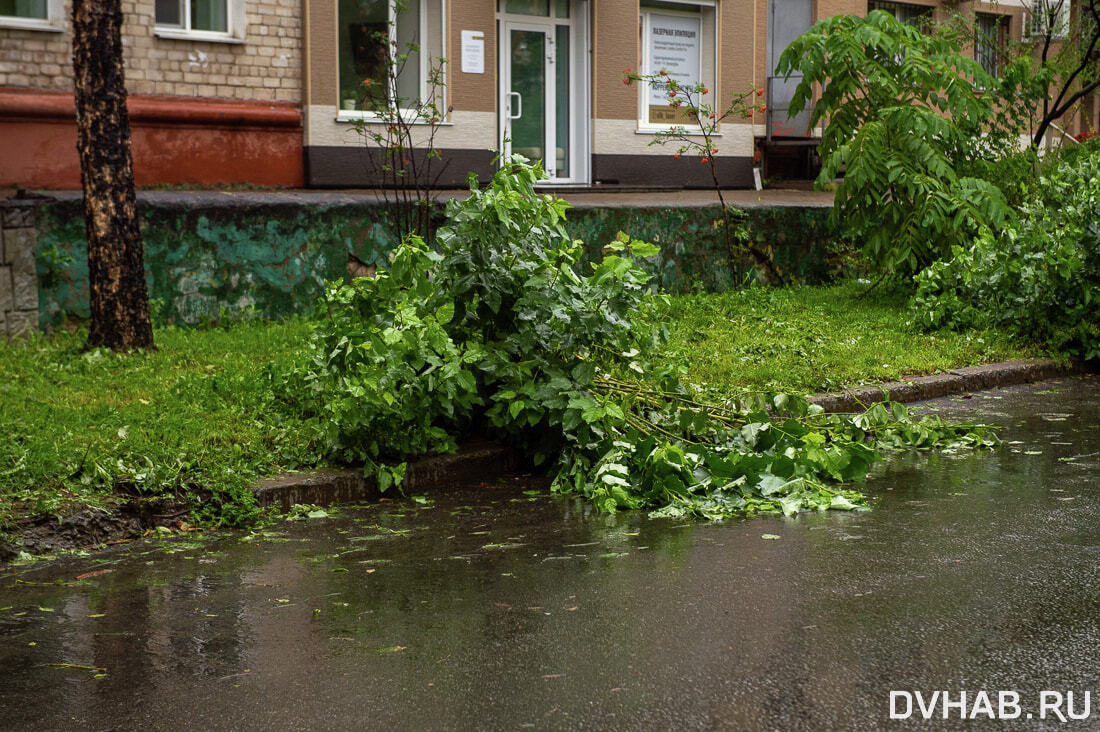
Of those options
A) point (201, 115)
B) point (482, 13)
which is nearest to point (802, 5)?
point (482, 13)

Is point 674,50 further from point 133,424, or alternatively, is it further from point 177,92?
point 133,424

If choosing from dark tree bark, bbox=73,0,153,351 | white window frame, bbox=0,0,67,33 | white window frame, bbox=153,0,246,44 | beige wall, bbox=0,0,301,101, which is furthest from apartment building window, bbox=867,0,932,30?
dark tree bark, bbox=73,0,153,351

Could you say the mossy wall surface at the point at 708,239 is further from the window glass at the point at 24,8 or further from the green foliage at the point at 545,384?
the window glass at the point at 24,8

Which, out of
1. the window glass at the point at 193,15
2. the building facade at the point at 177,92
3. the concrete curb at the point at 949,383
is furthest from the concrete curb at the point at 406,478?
the window glass at the point at 193,15

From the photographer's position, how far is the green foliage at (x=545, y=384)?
6332 mm

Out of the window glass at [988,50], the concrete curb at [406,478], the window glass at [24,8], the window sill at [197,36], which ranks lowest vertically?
the concrete curb at [406,478]

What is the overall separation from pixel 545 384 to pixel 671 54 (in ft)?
49.0

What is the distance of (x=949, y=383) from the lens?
9469mm

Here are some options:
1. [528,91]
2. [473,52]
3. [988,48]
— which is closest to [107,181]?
[473,52]

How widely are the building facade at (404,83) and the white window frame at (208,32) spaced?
2 cm

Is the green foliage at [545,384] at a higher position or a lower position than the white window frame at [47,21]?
lower

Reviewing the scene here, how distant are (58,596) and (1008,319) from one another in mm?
8736

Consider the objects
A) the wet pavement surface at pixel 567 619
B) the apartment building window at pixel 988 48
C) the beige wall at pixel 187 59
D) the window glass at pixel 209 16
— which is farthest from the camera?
the apartment building window at pixel 988 48

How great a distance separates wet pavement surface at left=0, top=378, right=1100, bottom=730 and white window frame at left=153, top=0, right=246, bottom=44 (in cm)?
1105
